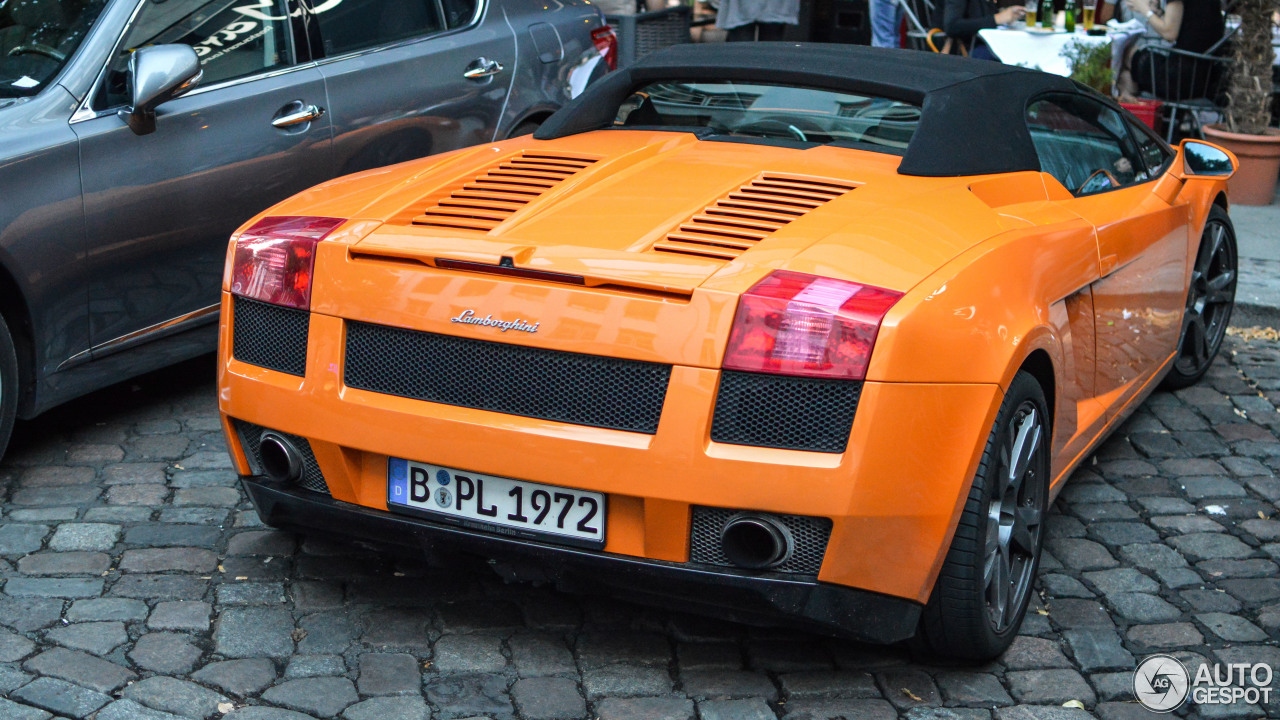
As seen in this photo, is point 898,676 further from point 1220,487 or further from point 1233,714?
point 1220,487

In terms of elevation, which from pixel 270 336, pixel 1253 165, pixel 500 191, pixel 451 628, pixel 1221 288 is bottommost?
pixel 1253 165

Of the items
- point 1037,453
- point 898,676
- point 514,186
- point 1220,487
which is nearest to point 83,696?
point 514,186

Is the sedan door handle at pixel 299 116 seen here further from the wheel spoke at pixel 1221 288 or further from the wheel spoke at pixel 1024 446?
the wheel spoke at pixel 1221 288

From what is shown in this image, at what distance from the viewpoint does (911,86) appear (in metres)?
3.53

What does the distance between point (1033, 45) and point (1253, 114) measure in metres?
1.59

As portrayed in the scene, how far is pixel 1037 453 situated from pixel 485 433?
1326 millimetres

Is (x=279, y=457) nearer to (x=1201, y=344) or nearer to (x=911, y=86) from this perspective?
(x=911, y=86)

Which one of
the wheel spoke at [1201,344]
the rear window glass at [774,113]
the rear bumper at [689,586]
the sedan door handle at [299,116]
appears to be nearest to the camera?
the rear bumper at [689,586]

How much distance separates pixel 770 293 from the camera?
2.52 meters


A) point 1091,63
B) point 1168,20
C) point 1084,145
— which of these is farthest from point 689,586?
point 1168,20

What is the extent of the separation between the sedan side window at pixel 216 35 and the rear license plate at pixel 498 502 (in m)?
2.00

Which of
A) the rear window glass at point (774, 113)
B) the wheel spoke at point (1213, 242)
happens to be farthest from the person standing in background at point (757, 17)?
the rear window glass at point (774, 113)

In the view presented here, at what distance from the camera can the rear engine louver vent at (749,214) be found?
2719mm

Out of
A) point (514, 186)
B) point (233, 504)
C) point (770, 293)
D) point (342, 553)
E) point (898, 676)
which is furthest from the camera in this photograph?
point (233, 504)
